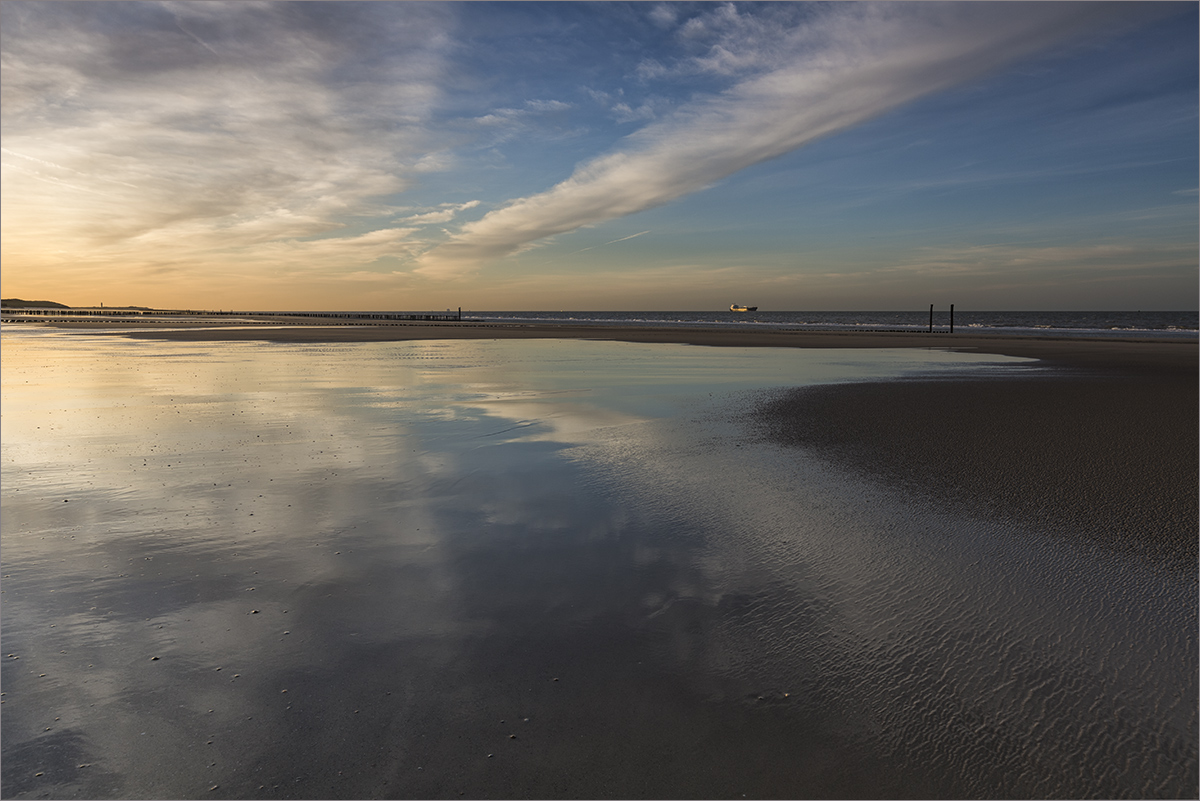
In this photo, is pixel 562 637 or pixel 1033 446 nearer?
pixel 562 637

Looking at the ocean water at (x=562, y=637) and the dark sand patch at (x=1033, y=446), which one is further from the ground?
the dark sand patch at (x=1033, y=446)

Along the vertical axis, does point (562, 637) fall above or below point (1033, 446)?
below

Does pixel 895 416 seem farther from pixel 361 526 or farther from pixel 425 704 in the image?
pixel 425 704

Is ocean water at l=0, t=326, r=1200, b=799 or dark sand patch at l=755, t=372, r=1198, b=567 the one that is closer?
ocean water at l=0, t=326, r=1200, b=799

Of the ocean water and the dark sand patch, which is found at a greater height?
the dark sand patch

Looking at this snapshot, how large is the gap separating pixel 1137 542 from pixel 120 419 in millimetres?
16129

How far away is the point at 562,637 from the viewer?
4.45 metres

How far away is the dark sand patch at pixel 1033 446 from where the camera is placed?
7230 mm

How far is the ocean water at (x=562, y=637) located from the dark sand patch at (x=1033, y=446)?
0.92m

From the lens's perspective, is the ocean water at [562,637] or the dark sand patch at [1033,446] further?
the dark sand patch at [1033,446]

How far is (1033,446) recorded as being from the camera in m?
10.5

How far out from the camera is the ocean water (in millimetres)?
3264

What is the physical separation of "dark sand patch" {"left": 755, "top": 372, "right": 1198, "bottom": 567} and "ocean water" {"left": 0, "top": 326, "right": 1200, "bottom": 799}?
3.03ft

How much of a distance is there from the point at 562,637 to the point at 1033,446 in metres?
9.59
